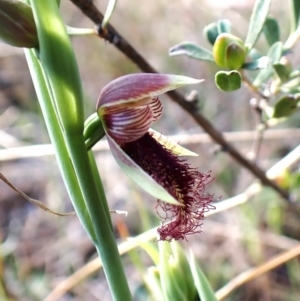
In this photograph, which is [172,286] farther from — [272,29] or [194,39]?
[194,39]

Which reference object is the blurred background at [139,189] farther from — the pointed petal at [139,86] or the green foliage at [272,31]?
the pointed petal at [139,86]

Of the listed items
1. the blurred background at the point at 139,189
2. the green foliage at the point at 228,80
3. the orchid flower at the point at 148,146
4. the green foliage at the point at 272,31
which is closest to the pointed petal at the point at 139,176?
the orchid flower at the point at 148,146

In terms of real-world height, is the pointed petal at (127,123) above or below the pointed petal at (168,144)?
below

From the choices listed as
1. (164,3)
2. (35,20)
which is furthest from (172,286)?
(164,3)

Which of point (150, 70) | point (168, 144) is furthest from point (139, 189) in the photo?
point (168, 144)

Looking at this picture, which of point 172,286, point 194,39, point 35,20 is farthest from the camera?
point 194,39

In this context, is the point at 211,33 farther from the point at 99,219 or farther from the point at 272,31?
the point at 99,219
